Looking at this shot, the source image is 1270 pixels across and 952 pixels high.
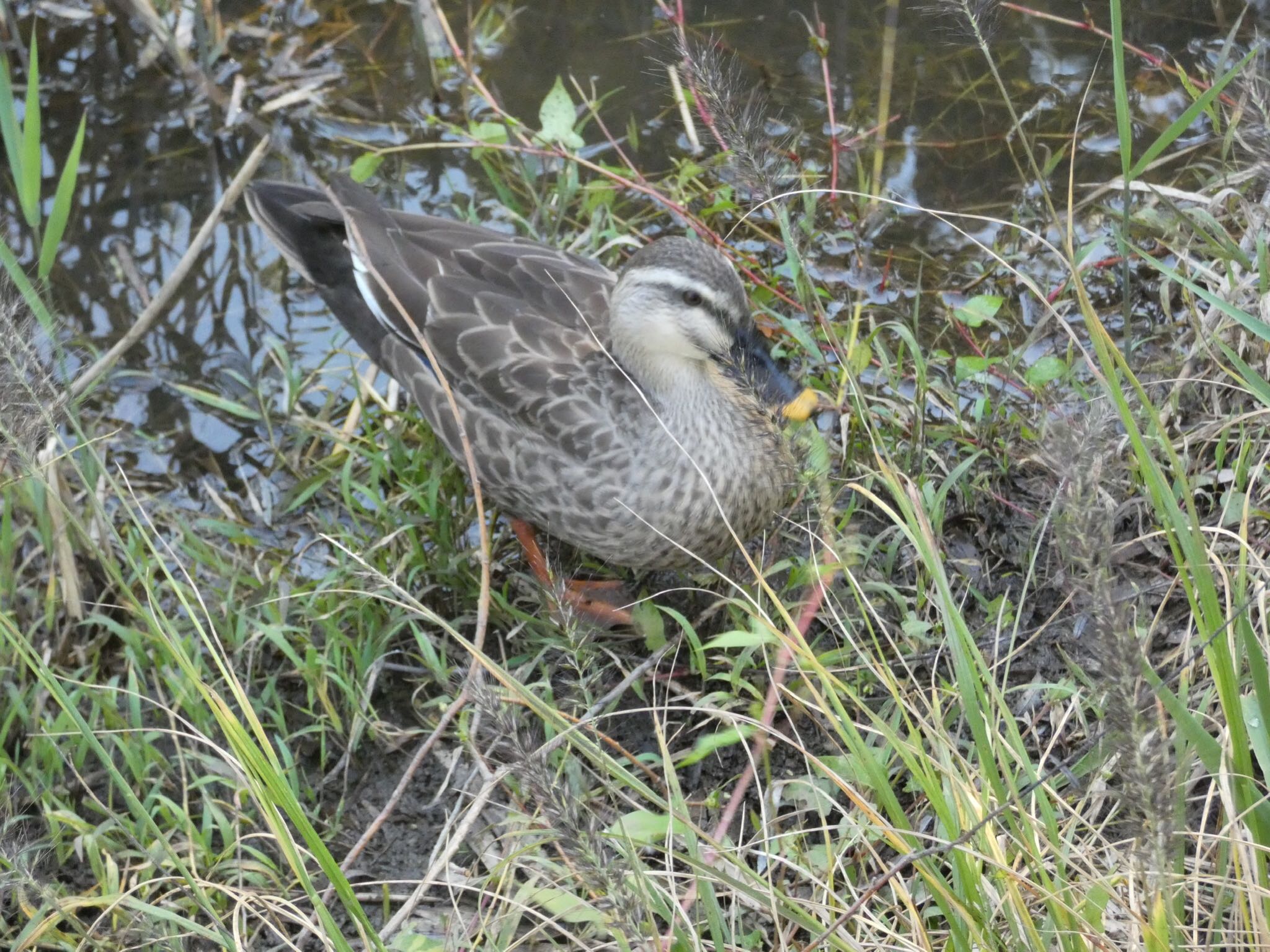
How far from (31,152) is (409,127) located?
1886mm

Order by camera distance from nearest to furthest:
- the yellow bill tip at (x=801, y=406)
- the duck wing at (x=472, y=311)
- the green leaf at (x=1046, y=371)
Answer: the yellow bill tip at (x=801, y=406)
the green leaf at (x=1046, y=371)
the duck wing at (x=472, y=311)

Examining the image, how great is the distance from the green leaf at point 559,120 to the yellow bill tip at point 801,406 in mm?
1428

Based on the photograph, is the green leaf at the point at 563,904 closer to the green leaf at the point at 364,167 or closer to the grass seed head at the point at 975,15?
the grass seed head at the point at 975,15

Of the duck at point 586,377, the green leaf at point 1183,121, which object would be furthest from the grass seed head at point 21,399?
the green leaf at point 1183,121

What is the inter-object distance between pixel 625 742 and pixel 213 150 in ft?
9.97

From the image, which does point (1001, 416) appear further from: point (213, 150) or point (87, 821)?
point (213, 150)

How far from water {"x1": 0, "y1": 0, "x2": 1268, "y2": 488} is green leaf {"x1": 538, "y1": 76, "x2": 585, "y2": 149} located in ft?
1.02

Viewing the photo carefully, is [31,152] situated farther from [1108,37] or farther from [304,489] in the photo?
[1108,37]

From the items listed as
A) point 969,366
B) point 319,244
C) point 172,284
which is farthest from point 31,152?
point 969,366

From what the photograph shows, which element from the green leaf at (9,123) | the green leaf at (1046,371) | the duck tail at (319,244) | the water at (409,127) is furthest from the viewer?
the water at (409,127)

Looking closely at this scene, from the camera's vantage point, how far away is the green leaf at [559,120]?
4.09 meters

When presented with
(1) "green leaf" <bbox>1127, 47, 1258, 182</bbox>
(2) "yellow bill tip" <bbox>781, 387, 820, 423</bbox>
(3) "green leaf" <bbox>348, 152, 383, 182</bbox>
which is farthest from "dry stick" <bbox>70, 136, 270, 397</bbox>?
(1) "green leaf" <bbox>1127, 47, 1258, 182</bbox>

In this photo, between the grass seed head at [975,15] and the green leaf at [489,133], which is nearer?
the grass seed head at [975,15]

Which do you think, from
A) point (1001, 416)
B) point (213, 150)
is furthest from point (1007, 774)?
point (213, 150)
